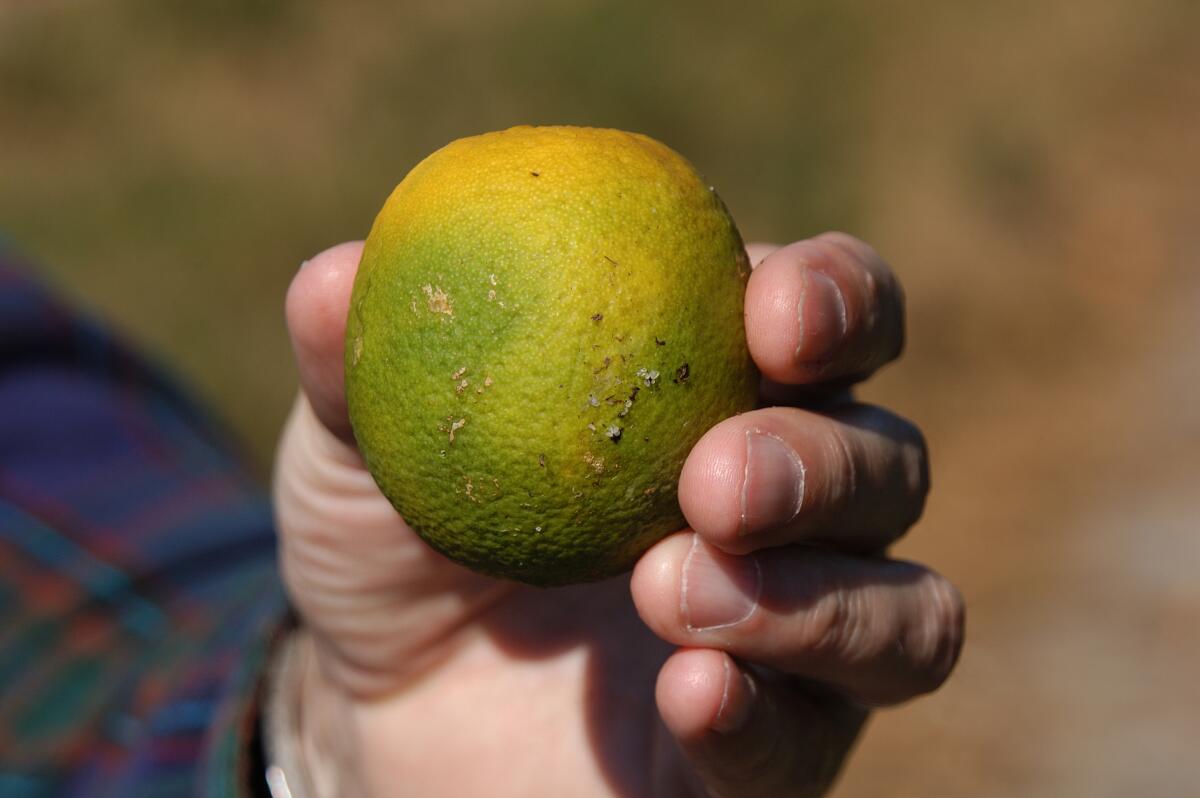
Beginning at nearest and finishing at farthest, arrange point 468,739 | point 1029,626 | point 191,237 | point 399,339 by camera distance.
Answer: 1. point 399,339
2. point 468,739
3. point 1029,626
4. point 191,237

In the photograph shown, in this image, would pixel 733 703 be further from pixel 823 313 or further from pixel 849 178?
pixel 849 178

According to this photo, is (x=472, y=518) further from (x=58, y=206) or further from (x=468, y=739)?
(x=58, y=206)

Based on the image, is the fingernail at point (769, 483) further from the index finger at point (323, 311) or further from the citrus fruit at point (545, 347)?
the index finger at point (323, 311)

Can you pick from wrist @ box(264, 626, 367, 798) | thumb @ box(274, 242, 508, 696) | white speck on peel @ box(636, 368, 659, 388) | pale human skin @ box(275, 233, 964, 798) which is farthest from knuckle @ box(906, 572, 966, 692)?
wrist @ box(264, 626, 367, 798)

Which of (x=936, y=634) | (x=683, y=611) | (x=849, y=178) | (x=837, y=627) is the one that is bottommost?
(x=849, y=178)

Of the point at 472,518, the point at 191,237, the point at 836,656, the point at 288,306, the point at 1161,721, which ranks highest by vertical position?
the point at 288,306

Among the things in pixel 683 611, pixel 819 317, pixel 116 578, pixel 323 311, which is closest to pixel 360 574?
pixel 323 311

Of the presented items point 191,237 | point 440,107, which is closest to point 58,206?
point 191,237
